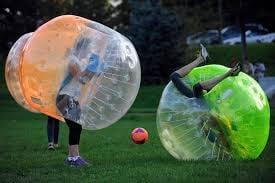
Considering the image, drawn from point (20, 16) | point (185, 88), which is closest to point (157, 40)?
point (20, 16)

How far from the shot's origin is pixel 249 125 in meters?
8.50

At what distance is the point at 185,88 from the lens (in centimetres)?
886

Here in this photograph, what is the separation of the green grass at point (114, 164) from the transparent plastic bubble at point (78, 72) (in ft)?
2.82

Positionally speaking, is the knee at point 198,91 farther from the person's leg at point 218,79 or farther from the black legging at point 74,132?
the black legging at point 74,132

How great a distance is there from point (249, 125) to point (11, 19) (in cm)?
2522

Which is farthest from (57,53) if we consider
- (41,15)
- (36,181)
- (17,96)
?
(41,15)

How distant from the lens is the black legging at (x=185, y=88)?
8742 mm

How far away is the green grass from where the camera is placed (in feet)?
24.0

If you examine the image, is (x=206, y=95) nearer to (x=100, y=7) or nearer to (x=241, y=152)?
(x=241, y=152)

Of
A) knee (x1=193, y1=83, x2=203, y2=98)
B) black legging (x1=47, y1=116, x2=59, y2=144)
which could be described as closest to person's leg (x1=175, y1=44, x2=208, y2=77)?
knee (x1=193, y1=83, x2=203, y2=98)

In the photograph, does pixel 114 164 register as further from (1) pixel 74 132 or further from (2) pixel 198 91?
(2) pixel 198 91

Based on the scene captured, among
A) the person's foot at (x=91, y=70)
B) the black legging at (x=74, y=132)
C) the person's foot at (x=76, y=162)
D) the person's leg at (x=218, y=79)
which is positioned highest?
the person's foot at (x=91, y=70)

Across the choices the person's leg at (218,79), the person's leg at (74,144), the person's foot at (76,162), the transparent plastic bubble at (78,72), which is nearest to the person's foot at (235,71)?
the person's leg at (218,79)

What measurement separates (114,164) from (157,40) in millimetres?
22560
